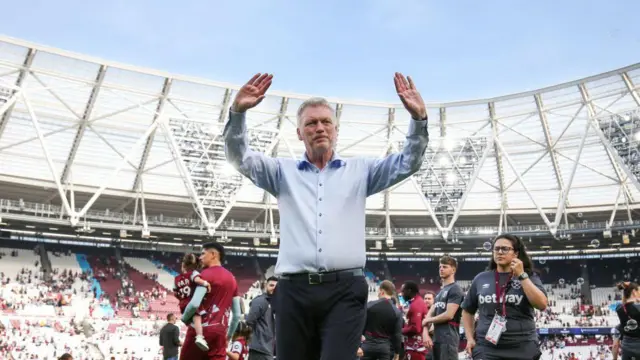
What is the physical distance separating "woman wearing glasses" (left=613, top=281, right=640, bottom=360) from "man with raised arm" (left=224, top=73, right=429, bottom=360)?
727 cm

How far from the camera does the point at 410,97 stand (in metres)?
3.54

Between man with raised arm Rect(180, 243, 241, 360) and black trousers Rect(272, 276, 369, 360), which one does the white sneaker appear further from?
black trousers Rect(272, 276, 369, 360)

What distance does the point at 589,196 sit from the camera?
40.8 m

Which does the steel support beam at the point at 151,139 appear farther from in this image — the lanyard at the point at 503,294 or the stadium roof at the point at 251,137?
the lanyard at the point at 503,294

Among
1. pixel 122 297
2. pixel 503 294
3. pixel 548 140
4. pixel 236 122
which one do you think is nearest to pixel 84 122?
pixel 122 297

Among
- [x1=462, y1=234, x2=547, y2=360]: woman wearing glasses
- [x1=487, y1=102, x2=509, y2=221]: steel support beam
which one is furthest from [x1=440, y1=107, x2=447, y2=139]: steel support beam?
[x1=462, y1=234, x2=547, y2=360]: woman wearing glasses

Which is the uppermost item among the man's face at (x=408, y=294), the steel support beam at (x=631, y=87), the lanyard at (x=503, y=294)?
the steel support beam at (x=631, y=87)

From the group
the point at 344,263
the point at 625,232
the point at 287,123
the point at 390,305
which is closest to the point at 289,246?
the point at 344,263

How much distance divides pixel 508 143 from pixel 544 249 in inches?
551

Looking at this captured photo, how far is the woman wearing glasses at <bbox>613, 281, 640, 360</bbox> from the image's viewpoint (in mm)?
9289

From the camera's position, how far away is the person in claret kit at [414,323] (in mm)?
10188

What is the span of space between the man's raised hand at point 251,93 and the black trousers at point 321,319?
1.01m

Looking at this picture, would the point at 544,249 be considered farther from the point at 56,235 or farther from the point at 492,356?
the point at 492,356

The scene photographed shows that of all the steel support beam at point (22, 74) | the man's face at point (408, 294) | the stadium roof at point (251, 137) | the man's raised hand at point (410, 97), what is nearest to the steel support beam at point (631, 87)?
the stadium roof at point (251, 137)
